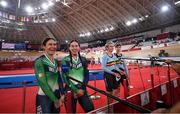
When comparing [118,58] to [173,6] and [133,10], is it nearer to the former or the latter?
[173,6]

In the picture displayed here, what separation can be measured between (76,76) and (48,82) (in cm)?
63

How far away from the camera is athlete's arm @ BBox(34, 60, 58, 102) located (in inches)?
89.8

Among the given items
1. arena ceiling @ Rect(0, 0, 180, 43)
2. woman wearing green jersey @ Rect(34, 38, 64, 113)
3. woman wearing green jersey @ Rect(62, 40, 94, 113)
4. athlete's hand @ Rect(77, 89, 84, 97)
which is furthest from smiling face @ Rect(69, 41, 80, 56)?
arena ceiling @ Rect(0, 0, 180, 43)

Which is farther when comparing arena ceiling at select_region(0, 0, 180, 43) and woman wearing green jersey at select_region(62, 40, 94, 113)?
arena ceiling at select_region(0, 0, 180, 43)

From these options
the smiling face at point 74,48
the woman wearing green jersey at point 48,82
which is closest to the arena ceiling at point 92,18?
the smiling face at point 74,48

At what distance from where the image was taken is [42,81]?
7.61 ft

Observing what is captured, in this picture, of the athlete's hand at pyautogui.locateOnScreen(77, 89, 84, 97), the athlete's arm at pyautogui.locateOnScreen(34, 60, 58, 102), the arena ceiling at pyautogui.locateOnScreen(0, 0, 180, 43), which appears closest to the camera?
the athlete's arm at pyautogui.locateOnScreen(34, 60, 58, 102)

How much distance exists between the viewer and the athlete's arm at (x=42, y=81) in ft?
7.49

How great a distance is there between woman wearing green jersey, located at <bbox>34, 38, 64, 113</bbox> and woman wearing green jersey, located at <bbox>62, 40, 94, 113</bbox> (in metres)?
0.26

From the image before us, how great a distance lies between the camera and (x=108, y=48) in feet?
13.0

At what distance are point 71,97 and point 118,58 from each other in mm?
1939

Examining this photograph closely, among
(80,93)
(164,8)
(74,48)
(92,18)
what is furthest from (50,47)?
(92,18)

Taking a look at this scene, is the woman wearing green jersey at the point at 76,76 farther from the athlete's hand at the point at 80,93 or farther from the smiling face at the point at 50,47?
the smiling face at the point at 50,47

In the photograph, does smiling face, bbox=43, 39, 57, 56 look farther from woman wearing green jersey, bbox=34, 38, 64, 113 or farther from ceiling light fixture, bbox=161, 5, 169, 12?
ceiling light fixture, bbox=161, 5, 169, 12
